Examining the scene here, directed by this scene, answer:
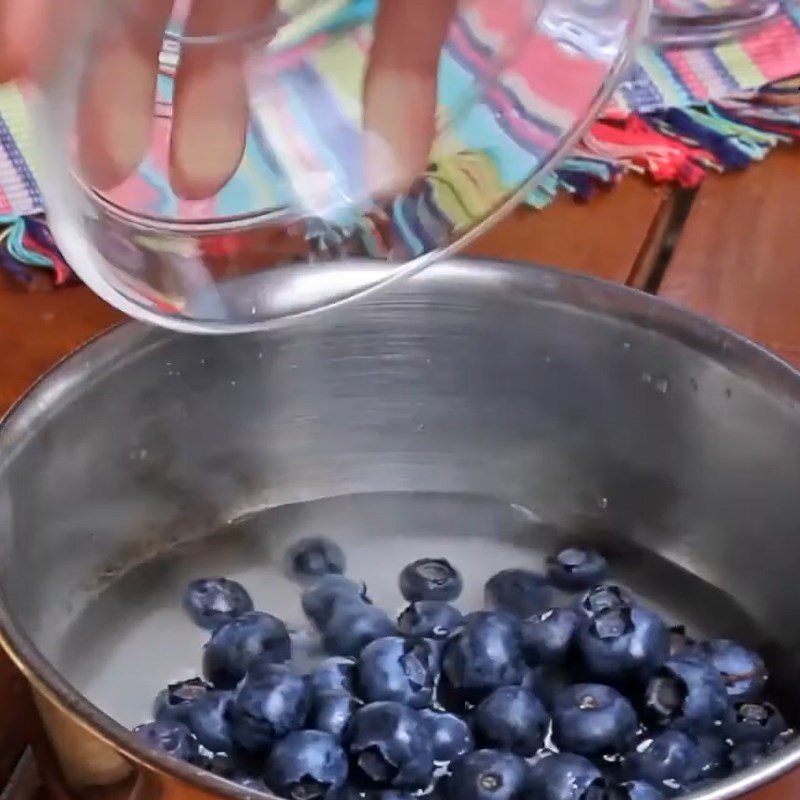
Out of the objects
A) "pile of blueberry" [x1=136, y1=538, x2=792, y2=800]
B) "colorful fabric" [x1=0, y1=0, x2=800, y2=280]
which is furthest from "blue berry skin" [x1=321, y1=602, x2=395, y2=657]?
"colorful fabric" [x1=0, y1=0, x2=800, y2=280]

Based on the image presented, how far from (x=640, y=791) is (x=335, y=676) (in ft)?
0.53

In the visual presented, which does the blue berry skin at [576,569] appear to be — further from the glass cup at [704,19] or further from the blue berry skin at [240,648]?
the glass cup at [704,19]

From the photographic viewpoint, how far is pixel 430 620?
2.40 ft

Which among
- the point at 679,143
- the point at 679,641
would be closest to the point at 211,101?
the point at 679,641

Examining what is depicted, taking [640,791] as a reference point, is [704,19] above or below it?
above

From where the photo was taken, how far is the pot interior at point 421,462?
73cm

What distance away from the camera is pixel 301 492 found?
84 cm

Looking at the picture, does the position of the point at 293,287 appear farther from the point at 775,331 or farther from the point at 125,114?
the point at 775,331

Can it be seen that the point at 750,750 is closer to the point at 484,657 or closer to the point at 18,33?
the point at 484,657

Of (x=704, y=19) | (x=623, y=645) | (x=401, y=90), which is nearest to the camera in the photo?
(x=401, y=90)

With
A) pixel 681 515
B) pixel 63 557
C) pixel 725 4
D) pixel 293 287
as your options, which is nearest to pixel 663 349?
pixel 681 515

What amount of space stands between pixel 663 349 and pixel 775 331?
131mm

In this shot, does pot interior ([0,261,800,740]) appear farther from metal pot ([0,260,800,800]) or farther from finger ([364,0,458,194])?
finger ([364,0,458,194])

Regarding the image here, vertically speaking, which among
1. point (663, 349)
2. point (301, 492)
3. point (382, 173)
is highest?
point (382, 173)
